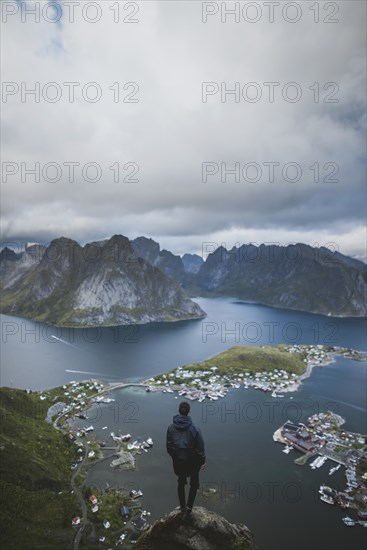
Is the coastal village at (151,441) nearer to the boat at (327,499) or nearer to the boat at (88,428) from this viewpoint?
the boat at (88,428)

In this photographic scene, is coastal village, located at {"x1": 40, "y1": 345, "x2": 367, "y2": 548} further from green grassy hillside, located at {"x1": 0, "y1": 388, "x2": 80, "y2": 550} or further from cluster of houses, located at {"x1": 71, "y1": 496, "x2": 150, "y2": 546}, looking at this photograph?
green grassy hillside, located at {"x1": 0, "y1": 388, "x2": 80, "y2": 550}

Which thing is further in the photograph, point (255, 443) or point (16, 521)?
point (255, 443)

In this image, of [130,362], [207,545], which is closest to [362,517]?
[207,545]

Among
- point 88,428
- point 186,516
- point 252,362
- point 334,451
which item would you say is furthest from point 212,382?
point 186,516

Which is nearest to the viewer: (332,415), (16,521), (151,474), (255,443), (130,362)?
(16,521)

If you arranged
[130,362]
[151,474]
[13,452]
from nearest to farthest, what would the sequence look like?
[13,452] → [151,474] → [130,362]

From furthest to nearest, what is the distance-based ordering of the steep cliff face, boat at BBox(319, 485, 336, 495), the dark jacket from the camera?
boat at BBox(319, 485, 336, 495) < the steep cliff face < the dark jacket

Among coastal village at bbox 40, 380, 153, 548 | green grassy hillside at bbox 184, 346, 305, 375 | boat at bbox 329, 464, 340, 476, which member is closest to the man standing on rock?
coastal village at bbox 40, 380, 153, 548

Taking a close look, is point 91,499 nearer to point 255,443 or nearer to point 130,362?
point 255,443
